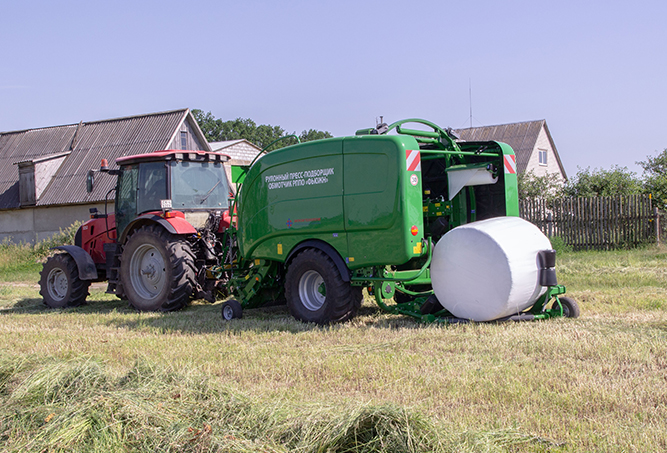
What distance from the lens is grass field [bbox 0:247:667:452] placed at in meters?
3.16

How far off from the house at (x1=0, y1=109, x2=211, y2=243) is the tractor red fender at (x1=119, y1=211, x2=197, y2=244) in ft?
51.5

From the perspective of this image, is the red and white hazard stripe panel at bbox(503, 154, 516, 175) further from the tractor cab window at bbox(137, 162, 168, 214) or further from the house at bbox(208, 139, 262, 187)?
the house at bbox(208, 139, 262, 187)

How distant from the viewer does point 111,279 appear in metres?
10.2

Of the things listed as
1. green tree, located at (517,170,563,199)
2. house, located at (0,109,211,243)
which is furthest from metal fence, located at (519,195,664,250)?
house, located at (0,109,211,243)

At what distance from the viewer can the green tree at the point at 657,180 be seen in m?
19.7

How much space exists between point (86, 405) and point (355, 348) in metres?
2.68

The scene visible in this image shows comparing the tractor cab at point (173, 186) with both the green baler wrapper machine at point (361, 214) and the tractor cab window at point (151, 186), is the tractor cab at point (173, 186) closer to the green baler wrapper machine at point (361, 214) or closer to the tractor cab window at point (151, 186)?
the tractor cab window at point (151, 186)

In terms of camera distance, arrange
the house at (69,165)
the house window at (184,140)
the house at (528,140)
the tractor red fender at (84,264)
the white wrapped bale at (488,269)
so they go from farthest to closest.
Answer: the house at (528,140) < the house window at (184,140) < the house at (69,165) < the tractor red fender at (84,264) < the white wrapped bale at (488,269)

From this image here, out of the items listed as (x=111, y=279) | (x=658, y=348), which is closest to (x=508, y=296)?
(x=658, y=348)

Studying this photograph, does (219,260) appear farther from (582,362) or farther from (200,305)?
(582,362)

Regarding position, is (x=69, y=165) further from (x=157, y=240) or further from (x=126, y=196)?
(x=157, y=240)

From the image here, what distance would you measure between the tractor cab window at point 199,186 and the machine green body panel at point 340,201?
204cm

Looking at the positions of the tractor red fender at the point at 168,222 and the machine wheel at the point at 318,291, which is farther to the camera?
the tractor red fender at the point at 168,222

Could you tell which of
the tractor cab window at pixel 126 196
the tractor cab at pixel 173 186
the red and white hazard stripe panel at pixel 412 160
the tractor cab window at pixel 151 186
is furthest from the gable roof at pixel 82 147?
the red and white hazard stripe panel at pixel 412 160
